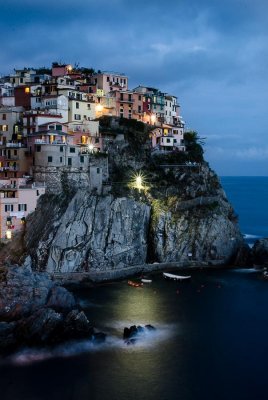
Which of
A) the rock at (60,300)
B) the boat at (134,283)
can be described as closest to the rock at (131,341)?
the rock at (60,300)

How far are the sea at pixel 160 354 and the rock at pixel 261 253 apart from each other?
37.7ft

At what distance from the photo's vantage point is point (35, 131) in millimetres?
66250

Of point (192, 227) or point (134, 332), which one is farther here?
point (192, 227)

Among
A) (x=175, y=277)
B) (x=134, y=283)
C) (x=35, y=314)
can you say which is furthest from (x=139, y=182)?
(x=35, y=314)

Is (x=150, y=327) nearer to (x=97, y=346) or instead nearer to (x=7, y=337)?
(x=97, y=346)

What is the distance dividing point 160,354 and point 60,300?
1109cm

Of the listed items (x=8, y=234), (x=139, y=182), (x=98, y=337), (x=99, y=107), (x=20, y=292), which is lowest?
(x=98, y=337)

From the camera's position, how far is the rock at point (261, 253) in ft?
225

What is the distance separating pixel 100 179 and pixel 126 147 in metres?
8.94

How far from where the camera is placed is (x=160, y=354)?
39.9m

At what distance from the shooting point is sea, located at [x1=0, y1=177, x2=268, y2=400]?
34.4 metres

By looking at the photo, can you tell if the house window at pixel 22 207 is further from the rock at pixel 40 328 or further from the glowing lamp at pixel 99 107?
the glowing lamp at pixel 99 107

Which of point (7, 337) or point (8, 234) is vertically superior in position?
point (8, 234)

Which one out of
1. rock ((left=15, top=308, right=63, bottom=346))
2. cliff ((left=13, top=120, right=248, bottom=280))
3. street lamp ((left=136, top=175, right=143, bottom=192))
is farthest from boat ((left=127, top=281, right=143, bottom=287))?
rock ((left=15, top=308, right=63, bottom=346))
